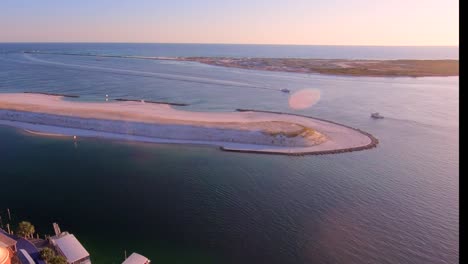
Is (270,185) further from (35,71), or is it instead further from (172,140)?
(35,71)

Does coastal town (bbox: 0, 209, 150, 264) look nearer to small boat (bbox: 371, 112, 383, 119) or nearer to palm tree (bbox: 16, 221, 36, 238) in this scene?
palm tree (bbox: 16, 221, 36, 238)

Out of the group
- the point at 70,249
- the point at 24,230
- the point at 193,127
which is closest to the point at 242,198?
the point at 70,249

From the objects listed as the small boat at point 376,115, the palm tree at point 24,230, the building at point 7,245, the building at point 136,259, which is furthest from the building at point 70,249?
the small boat at point 376,115

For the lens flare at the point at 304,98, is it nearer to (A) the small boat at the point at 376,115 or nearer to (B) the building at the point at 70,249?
(A) the small boat at the point at 376,115

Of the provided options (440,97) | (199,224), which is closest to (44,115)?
(199,224)

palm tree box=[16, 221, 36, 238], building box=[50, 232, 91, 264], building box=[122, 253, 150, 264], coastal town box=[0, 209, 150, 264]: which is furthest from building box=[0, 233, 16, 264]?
building box=[122, 253, 150, 264]

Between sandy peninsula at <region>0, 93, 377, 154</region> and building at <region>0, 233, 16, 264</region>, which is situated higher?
sandy peninsula at <region>0, 93, 377, 154</region>

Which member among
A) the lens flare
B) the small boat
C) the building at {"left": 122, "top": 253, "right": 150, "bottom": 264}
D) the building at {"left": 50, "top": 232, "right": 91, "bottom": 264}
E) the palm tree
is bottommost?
the building at {"left": 122, "top": 253, "right": 150, "bottom": 264}

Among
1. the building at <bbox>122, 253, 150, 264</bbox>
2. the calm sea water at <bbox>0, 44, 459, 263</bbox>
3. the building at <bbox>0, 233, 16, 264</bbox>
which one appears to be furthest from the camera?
the calm sea water at <bbox>0, 44, 459, 263</bbox>
